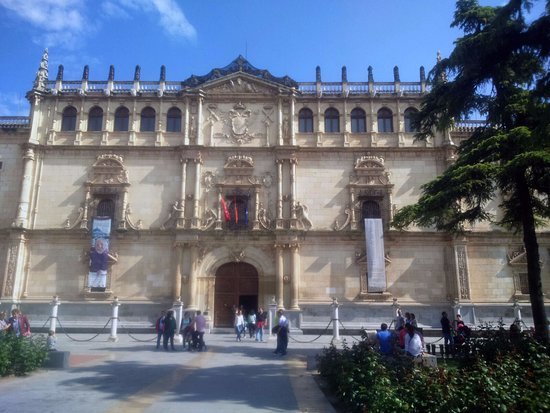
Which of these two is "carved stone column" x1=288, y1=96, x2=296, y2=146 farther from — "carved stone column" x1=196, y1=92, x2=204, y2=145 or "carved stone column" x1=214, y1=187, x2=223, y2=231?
"carved stone column" x1=196, y1=92, x2=204, y2=145

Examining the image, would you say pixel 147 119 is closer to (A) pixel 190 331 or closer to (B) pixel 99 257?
(B) pixel 99 257

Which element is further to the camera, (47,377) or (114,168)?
(114,168)

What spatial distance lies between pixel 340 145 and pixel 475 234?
9.98 metres

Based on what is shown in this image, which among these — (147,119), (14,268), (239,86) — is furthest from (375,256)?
(14,268)

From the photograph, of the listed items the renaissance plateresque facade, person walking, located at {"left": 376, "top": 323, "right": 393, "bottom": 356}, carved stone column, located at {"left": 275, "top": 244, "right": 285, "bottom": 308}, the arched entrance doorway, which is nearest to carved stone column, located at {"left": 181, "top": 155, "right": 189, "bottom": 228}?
the renaissance plateresque facade

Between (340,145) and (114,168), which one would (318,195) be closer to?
(340,145)

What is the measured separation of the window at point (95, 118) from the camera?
3094cm

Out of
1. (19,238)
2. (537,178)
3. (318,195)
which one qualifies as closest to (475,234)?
(318,195)

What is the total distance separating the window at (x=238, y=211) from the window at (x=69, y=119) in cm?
1167

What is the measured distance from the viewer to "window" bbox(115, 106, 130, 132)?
101 feet

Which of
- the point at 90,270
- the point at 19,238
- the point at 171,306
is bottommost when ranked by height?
the point at 171,306

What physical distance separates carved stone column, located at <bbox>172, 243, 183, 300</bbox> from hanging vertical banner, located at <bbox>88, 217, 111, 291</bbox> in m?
4.19

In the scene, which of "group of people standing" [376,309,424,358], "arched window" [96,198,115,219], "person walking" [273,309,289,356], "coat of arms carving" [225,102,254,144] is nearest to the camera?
"group of people standing" [376,309,424,358]

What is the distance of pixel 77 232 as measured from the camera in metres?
28.6
